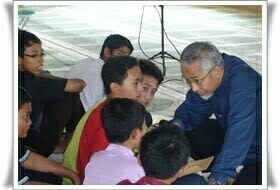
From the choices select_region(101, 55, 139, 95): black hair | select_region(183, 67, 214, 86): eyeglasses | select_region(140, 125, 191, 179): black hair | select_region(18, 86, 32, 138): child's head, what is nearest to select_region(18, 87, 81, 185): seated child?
select_region(18, 86, 32, 138): child's head

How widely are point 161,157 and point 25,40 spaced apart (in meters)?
0.84

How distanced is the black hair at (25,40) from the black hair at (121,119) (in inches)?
17.8

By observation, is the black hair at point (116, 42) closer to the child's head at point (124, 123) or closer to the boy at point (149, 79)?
the boy at point (149, 79)

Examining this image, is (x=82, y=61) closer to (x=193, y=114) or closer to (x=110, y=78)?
(x=110, y=78)

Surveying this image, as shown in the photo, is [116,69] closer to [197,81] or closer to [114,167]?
[197,81]

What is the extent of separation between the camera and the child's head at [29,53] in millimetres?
2758

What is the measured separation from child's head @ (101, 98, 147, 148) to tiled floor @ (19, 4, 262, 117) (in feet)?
0.84

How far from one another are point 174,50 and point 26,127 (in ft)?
2.36

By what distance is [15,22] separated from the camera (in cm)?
271

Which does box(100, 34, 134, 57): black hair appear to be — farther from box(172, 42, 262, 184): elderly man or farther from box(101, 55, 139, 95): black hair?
box(172, 42, 262, 184): elderly man

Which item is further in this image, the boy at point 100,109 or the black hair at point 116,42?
the black hair at point 116,42

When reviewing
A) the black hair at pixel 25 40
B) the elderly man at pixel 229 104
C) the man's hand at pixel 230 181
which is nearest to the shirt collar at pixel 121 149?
the elderly man at pixel 229 104

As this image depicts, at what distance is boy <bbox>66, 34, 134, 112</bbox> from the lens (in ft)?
9.25
